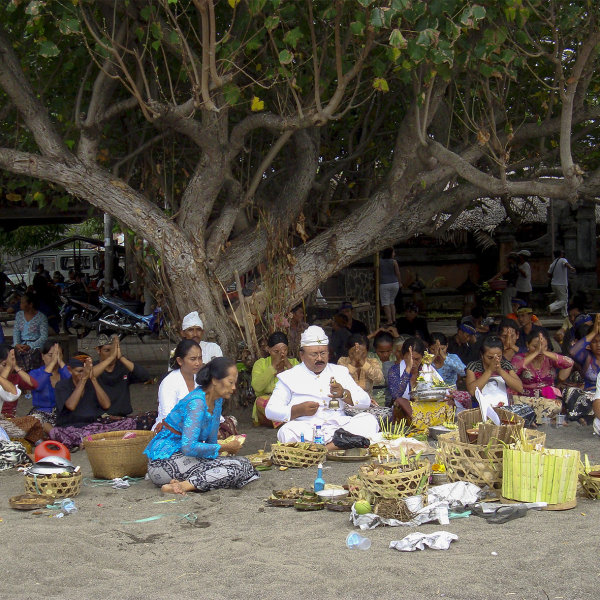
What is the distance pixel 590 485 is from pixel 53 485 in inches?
139

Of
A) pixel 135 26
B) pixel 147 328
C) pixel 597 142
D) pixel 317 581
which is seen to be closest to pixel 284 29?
pixel 135 26

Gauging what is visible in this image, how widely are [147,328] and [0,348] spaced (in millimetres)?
7137

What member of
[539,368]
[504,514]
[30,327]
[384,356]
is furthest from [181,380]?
[30,327]

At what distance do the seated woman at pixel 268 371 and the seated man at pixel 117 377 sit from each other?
1.11 meters

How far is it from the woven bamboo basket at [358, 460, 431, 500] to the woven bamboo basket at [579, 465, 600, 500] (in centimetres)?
103

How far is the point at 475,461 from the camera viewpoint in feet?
18.3

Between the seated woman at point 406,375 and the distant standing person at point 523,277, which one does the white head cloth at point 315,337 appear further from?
the distant standing person at point 523,277

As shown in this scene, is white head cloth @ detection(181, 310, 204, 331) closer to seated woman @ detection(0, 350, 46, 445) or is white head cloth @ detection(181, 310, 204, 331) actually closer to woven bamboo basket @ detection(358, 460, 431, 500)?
seated woman @ detection(0, 350, 46, 445)

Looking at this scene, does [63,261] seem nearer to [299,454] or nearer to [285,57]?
[285,57]

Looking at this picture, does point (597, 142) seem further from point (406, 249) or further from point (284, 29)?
point (406, 249)

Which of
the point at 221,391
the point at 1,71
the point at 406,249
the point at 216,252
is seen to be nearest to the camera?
the point at 221,391

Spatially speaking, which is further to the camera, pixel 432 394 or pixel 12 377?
pixel 12 377

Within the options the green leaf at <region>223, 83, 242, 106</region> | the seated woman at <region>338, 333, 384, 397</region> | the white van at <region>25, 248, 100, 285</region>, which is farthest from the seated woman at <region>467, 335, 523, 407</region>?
the white van at <region>25, 248, 100, 285</region>

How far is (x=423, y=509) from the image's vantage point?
5.14 m
